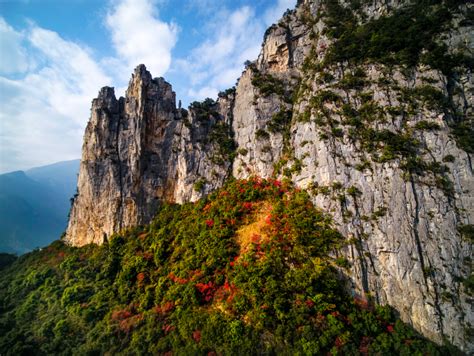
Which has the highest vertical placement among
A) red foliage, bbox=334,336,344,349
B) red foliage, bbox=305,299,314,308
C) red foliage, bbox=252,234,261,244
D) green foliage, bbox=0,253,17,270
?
red foliage, bbox=252,234,261,244

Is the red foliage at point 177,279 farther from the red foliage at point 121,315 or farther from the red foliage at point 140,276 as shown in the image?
the red foliage at point 121,315

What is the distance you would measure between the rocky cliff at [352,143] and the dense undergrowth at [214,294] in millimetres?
3151

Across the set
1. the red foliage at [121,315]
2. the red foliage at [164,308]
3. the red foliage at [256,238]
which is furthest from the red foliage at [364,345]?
the red foliage at [121,315]

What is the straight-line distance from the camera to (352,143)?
29797 mm

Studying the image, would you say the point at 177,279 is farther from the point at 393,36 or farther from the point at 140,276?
the point at 393,36

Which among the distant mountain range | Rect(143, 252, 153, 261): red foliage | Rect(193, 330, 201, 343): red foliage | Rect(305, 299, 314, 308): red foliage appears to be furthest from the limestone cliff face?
the distant mountain range

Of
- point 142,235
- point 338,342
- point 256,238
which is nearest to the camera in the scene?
point 338,342

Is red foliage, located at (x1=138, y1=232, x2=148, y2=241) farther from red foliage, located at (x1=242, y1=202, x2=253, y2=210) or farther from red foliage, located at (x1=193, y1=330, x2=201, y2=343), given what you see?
red foliage, located at (x1=193, y1=330, x2=201, y2=343)

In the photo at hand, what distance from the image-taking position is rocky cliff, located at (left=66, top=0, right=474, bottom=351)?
23234mm

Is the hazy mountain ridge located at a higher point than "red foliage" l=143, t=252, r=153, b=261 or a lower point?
higher

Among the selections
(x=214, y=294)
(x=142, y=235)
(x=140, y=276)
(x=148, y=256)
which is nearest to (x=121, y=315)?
(x=140, y=276)

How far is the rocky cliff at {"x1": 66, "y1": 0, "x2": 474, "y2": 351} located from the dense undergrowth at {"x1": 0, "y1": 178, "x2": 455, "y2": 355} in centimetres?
315

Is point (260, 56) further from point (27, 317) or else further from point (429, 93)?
point (27, 317)

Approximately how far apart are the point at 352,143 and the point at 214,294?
2508 cm
